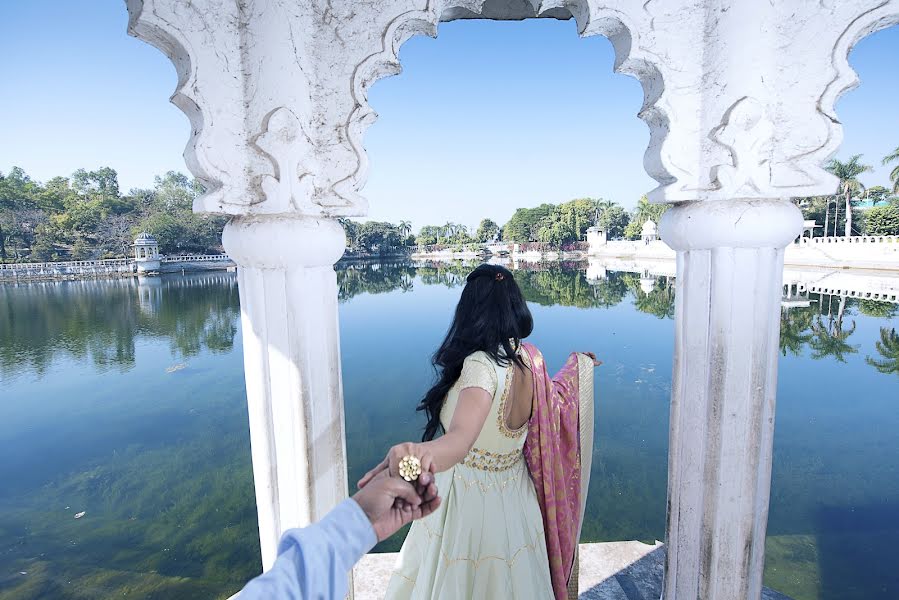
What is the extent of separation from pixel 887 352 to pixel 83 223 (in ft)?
149

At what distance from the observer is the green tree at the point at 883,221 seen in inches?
916

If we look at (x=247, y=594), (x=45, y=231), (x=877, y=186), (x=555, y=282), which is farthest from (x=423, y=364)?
(x=45, y=231)

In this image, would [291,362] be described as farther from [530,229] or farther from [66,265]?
[530,229]

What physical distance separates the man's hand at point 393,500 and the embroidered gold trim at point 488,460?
0.69 metres

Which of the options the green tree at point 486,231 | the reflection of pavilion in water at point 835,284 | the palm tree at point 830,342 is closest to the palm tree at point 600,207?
the green tree at point 486,231

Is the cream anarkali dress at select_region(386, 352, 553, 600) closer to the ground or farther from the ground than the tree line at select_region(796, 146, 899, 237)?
closer to the ground

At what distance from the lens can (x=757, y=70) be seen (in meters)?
1.22

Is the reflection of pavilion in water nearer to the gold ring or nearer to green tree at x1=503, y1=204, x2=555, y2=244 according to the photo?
the gold ring

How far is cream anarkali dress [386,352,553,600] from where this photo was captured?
1362mm

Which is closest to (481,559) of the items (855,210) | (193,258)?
(855,210)

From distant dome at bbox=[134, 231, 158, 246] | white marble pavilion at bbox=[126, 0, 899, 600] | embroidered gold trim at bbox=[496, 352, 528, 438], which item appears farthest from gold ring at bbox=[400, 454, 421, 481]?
distant dome at bbox=[134, 231, 158, 246]

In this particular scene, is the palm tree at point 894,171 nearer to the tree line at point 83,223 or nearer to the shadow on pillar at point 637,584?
the shadow on pillar at point 637,584

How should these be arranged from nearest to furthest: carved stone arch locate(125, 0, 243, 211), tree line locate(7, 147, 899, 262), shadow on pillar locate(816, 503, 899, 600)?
carved stone arch locate(125, 0, 243, 211)
shadow on pillar locate(816, 503, 899, 600)
tree line locate(7, 147, 899, 262)

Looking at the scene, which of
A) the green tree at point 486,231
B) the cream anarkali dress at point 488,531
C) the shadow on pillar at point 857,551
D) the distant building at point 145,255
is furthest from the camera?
the green tree at point 486,231
